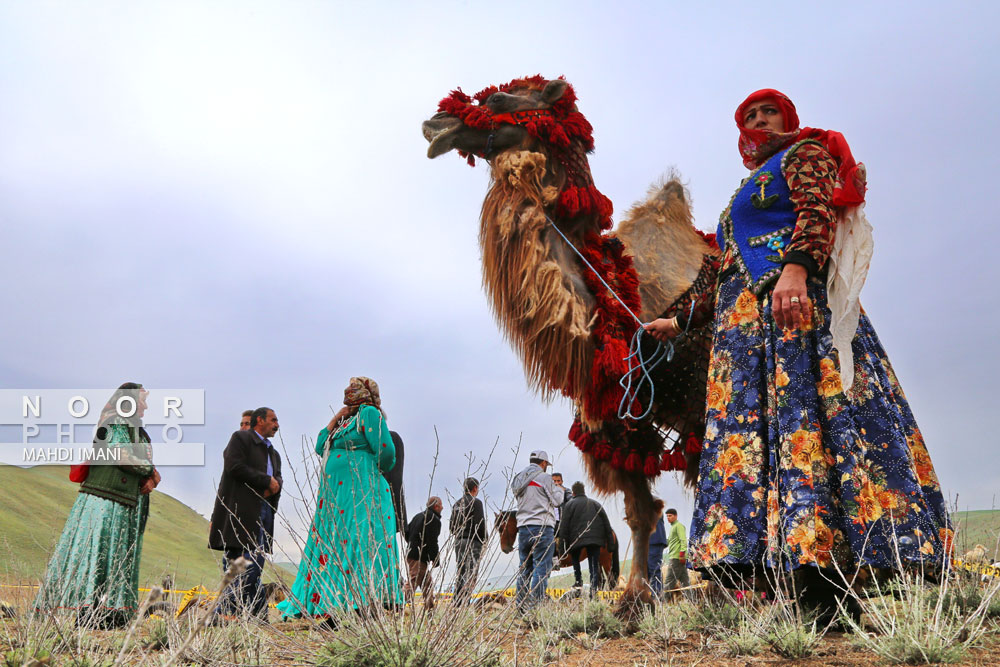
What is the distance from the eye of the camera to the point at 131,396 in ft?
19.9

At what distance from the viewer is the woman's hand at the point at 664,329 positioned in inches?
153

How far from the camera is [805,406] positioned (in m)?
2.95

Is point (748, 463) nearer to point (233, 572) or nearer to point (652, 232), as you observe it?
point (233, 572)

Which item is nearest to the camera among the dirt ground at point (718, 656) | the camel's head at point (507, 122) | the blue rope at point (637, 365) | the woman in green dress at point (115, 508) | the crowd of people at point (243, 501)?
the dirt ground at point (718, 656)

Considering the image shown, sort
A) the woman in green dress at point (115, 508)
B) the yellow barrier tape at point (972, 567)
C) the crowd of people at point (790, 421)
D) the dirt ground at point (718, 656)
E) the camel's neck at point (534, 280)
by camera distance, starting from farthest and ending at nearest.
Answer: the woman in green dress at point (115, 508), the camel's neck at point (534, 280), the yellow barrier tape at point (972, 567), the crowd of people at point (790, 421), the dirt ground at point (718, 656)

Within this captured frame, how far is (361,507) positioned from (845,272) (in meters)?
3.34

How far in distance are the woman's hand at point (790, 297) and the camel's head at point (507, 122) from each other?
6.91ft

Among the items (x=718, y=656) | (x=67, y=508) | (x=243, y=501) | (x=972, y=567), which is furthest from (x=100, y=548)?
(x=67, y=508)

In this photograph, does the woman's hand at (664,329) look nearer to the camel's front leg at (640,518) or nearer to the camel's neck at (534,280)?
the camel's neck at (534,280)

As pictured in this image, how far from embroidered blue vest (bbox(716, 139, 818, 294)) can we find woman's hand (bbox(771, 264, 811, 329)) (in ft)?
0.51

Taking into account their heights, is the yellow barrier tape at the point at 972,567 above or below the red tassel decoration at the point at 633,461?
below

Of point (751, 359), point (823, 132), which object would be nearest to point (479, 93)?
point (823, 132)

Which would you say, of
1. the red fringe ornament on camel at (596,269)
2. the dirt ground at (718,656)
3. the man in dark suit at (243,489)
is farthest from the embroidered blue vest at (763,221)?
the man in dark suit at (243,489)

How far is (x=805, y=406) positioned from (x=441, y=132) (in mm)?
2800
